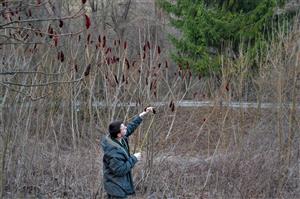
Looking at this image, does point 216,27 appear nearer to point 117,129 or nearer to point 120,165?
point 117,129

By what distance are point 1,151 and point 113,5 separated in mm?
19483

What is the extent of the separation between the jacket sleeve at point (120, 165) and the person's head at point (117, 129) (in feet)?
1.00

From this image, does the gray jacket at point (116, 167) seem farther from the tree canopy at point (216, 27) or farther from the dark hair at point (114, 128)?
the tree canopy at point (216, 27)

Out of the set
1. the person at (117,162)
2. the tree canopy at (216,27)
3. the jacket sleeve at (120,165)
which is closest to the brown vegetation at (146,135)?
the person at (117,162)

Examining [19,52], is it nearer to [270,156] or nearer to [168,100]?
[168,100]

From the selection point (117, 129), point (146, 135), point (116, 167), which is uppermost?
point (117, 129)

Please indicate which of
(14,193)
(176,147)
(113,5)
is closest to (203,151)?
(176,147)

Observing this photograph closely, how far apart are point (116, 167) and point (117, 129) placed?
0.47 metres

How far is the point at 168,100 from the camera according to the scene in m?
11.7

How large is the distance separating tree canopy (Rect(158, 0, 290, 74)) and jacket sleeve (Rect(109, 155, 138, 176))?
34.5ft

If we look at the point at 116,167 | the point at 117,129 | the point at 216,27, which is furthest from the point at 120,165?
the point at 216,27

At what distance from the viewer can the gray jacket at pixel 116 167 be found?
8125mm

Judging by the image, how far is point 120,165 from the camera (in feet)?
26.7

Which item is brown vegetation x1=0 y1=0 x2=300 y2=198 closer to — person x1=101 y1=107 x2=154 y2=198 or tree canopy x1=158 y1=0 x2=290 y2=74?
person x1=101 y1=107 x2=154 y2=198
